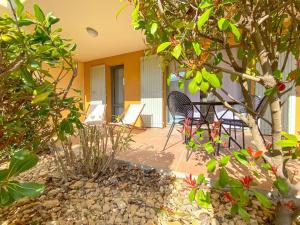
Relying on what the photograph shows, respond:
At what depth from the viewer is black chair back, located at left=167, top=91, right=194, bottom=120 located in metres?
2.99

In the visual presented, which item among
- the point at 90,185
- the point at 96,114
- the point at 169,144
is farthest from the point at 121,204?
the point at 96,114

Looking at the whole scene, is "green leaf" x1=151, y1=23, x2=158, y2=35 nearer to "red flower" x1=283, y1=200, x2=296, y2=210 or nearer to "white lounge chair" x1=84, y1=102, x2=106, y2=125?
"red flower" x1=283, y1=200, x2=296, y2=210

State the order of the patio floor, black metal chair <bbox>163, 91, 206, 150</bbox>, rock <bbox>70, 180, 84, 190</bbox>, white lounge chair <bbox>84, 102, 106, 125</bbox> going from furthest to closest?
1. white lounge chair <bbox>84, 102, 106, 125</bbox>
2. black metal chair <bbox>163, 91, 206, 150</bbox>
3. the patio floor
4. rock <bbox>70, 180, 84, 190</bbox>

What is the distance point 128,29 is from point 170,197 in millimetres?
4222

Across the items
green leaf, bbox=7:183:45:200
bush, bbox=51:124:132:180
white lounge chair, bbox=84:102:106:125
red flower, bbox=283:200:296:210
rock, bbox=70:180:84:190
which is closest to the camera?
green leaf, bbox=7:183:45:200

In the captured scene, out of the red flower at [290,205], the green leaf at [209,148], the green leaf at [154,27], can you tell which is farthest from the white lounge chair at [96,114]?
the red flower at [290,205]

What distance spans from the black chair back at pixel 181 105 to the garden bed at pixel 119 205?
1298 millimetres

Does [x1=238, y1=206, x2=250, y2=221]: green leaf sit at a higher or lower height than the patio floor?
higher

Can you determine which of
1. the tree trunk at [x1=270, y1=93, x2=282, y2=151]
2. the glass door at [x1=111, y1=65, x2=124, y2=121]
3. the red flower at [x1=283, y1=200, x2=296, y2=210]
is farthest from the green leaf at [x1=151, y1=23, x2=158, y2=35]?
the glass door at [x1=111, y1=65, x2=124, y2=121]

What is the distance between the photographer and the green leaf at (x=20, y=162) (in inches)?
20.5

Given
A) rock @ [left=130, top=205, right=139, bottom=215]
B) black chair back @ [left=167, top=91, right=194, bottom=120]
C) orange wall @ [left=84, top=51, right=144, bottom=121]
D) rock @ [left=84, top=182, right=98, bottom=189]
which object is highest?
orange wall @ [left=84, top=51, right=144, bottom=121]

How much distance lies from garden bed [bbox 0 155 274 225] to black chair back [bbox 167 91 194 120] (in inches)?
51.1

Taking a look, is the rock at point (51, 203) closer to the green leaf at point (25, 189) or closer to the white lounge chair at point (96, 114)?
the green leaf at point (25, 189)

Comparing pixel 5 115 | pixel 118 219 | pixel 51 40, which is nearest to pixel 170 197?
pixel 118 219
